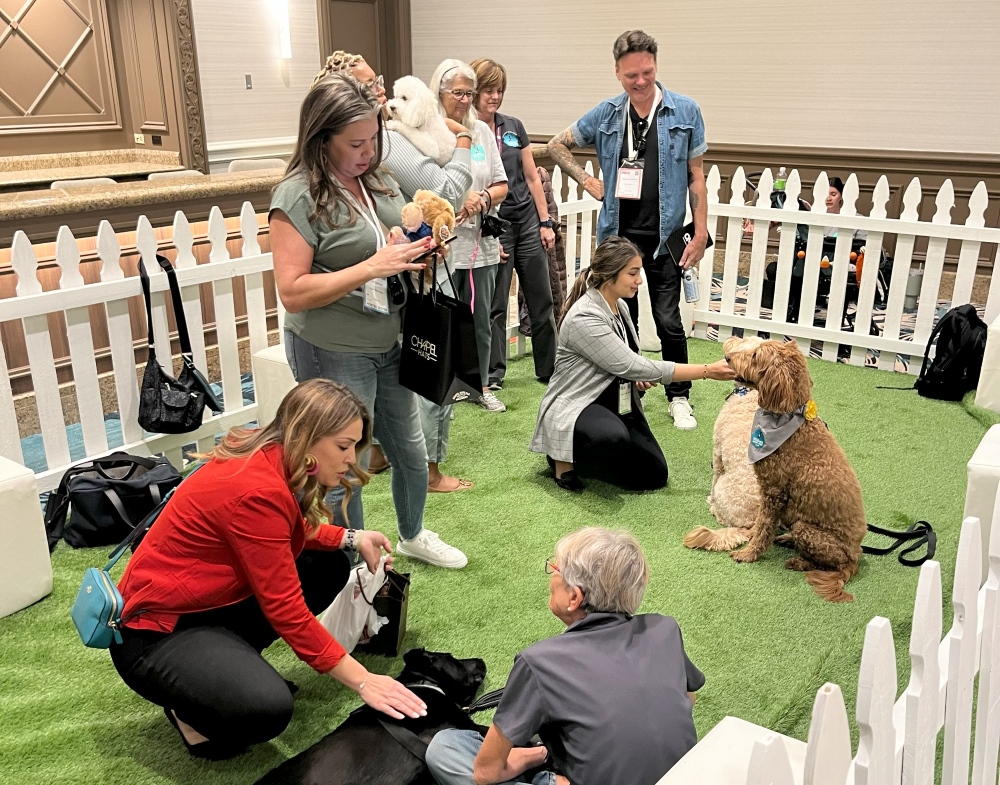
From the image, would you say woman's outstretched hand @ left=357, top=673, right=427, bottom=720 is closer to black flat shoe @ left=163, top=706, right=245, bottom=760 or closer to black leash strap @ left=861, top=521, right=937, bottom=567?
black flat shoe @ left=163, top=706, right=245, bottom=760

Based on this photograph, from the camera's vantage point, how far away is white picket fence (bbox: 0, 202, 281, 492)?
140 inches

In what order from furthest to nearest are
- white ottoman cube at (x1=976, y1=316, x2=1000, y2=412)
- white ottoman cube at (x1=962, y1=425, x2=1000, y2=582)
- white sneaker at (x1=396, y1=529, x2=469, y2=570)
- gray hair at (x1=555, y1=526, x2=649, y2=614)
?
white ottoman cube at (x1=976, y1=316, x2=1000, y2=412), white sneaker at (x1=396, y1=529, x2=469, y2=570), white ottoman cube at (x1=962, y1=425, x2=1000, y2=582), gray hair at (x1=555, y1=526, x2=649, y2=614)

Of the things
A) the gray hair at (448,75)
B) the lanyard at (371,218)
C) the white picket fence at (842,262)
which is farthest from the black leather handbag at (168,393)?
the white picket fence at (842,262)

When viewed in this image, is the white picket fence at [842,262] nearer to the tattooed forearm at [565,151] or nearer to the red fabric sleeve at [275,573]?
the tattooed forearm at [565,151]

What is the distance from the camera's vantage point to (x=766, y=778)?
1.23 metres

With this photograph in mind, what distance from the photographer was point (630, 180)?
4590mm

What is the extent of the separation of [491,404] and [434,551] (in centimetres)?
171

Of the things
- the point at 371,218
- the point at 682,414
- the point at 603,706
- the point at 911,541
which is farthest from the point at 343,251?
the point at 682,414

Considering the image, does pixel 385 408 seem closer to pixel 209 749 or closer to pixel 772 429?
pixel 209 749

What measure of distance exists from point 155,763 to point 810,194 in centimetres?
710

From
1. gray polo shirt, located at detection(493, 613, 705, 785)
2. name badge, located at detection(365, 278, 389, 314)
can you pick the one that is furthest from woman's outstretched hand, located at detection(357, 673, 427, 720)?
name badge, located at detection(365, 278, 389, 314)

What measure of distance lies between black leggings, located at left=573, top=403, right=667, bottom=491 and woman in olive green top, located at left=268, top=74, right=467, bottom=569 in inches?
44.6

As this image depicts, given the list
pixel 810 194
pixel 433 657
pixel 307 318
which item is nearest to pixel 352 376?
pixel 307 318

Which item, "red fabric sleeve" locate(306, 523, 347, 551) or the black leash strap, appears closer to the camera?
"red fabric sleeve" locate(306, 523, 347, 551)
